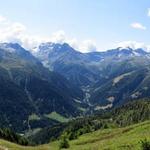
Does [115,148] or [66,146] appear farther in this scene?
[66,146]

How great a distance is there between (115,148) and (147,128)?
4578 centimetres

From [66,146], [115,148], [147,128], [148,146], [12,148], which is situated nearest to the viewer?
[148,146]

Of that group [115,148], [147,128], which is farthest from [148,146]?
[147,128]

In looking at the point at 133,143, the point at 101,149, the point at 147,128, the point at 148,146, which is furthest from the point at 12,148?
the point at 147,128

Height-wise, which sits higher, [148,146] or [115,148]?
[148,146]

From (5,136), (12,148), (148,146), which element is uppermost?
(148,146)

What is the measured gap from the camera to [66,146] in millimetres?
133750

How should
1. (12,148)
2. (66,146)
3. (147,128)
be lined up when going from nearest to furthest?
(12,148) < (66,146) < (147,128)

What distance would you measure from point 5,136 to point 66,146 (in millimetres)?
28412

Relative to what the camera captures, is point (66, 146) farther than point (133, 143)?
Yes

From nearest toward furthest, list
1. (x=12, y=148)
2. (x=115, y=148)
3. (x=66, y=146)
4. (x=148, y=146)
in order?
(x=148, y=146) < (x=115, y=148) < (x=12, y=148) < (x=66, y=146)

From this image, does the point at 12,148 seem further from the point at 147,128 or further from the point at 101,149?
the point at 147,128

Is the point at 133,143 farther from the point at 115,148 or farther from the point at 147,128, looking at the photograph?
the point at 147,128

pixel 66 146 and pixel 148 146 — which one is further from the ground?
pixel 148 146
